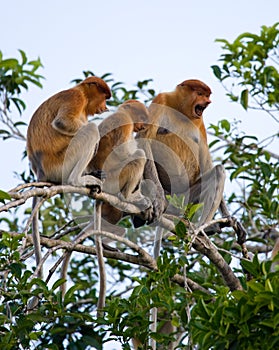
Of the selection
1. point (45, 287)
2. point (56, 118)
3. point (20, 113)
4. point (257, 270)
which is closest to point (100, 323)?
point (45, 287)

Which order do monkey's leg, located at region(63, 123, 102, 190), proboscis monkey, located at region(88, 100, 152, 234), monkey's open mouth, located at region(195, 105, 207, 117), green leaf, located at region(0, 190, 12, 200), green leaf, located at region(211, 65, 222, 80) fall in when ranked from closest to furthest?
green leaf, located at region(0, 190, 12, 200) < monkey's leg, located at region(63, 123, 102, 190) < proboscis monkey, located at region(88, 100, 152, 234) < monkey's open mouth, located at region(195, 105, 207, 117) < green leaf, located at region(211, 65, 222, 80)

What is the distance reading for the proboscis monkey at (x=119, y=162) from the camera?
4.60m

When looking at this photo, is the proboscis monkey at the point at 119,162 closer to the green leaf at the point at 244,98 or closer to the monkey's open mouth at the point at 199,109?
the monkey's open mouth at the point at 199,109

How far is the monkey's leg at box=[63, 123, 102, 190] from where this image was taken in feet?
13.7

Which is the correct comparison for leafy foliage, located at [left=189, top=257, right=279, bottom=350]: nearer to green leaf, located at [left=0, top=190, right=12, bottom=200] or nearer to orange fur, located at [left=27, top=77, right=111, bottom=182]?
green leaf, located at [left=0, top=190, right=12, bottom=200]

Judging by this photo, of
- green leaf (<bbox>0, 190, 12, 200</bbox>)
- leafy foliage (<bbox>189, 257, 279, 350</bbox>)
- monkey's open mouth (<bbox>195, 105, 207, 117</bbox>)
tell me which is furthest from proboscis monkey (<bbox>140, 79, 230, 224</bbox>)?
leafy foliage (<bbox>189, 257, 279, 350</bbox>)

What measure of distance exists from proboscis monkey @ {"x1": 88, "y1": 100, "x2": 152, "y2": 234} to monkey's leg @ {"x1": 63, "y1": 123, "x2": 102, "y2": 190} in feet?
0.93

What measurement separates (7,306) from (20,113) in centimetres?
310

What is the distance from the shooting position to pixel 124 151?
4637 millimetres

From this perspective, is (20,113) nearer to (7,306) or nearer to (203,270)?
(203,270)

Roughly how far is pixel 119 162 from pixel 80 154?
0.42 metres

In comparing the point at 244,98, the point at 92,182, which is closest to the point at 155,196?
the point at 92,182

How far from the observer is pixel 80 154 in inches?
169

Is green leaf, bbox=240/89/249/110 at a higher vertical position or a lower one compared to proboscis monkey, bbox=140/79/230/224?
higher
